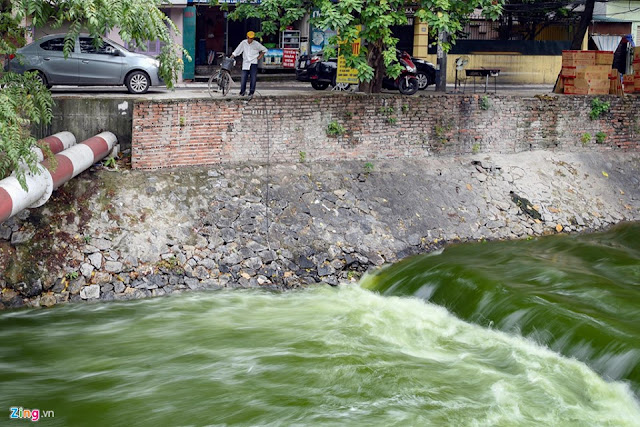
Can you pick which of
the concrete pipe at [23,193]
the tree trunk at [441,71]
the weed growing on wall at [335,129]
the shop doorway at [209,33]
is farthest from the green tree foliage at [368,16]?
the shop doorway at [209,33]

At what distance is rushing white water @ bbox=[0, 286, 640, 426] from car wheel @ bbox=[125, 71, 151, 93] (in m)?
7.42

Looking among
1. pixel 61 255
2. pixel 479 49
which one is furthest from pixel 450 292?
pixel 479 49

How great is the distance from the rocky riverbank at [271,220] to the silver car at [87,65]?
4.32 metres

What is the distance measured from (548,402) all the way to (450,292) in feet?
11.8

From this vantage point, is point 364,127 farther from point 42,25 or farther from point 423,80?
point 42,25

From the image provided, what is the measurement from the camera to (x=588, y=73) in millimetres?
19703

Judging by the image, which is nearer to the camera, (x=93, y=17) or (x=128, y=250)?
(x=93, y=17)

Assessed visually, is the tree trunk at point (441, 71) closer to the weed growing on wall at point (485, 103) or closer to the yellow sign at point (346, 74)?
the yellow sign at point (346, 74)

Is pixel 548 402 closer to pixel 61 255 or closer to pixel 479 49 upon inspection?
pixel 61 255

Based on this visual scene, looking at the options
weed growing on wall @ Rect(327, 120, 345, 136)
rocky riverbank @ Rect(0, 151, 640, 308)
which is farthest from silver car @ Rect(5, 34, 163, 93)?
weed growing on wall @ Rect(327, 120, 345, 136)

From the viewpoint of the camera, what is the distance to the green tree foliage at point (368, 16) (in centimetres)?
1559

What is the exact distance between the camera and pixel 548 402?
9125 millimetres

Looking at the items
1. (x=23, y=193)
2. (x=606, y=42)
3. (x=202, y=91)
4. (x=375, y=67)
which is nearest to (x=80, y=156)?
(x=23, y=193)

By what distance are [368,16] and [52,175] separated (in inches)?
270
